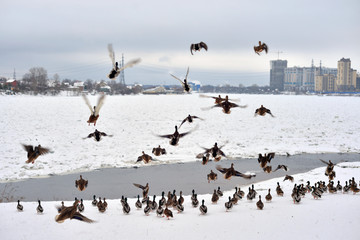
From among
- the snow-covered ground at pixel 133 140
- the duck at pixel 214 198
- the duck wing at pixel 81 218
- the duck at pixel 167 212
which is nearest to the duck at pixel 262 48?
the duck wing at pixel 81 218

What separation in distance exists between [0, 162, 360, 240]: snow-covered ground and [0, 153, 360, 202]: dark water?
3.45m

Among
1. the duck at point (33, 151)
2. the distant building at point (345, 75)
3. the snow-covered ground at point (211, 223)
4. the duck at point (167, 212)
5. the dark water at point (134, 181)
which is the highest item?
the distant building at point (345, 75)

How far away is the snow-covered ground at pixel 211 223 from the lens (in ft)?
28.3

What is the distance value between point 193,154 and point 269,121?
1763cm

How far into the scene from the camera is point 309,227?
878 cm

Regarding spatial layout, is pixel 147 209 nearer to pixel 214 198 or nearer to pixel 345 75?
pixel 214 198

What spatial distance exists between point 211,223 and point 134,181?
8.22 m

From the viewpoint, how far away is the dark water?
1486 centimetres

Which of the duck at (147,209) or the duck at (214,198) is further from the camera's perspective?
the duck at (214,198)

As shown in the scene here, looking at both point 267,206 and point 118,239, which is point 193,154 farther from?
point 118,239

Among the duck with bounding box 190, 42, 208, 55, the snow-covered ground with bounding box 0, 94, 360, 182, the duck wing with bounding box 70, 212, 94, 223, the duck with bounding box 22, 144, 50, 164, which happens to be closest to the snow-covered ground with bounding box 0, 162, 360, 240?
the duck with bounding box 22, 144, 50, 164

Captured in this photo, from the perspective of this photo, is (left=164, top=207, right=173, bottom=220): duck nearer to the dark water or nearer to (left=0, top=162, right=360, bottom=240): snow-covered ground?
(left=0, top=162, right=360, bottom=240): snow-covered ground

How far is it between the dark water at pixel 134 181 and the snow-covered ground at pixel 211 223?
345 cm

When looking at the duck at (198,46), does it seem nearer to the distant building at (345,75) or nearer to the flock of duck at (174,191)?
the flock of duck at (174,191)
